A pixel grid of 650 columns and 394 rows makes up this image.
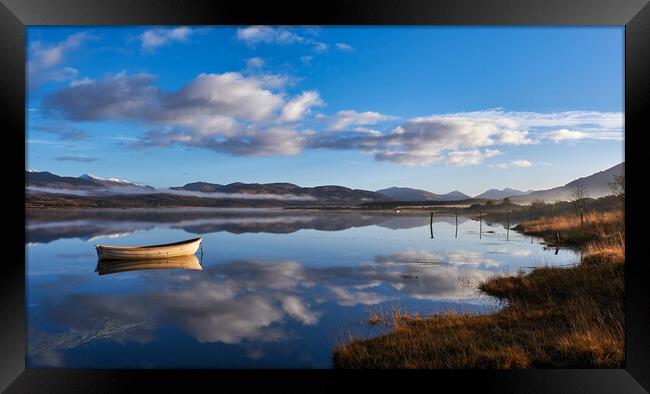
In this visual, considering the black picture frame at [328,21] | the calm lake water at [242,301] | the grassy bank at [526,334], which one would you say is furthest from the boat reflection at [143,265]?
the black picture frame at [328,21]

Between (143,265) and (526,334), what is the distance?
1374 cm

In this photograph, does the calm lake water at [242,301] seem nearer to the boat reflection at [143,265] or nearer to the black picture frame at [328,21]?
the boat reflection at [143,265]

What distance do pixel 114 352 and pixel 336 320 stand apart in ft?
12.2

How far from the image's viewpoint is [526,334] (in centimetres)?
521

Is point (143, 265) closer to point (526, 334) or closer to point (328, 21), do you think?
point (526, 334)

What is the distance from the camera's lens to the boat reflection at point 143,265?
15.0m

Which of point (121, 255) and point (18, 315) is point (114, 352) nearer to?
point (18, 315)

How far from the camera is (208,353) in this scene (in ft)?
20.8

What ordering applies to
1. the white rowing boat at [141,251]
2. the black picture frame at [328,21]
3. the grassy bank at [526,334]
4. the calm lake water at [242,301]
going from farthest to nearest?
the white rowing boat at [141,251] < the calm lake water at [242,301] < the grassy bank at [526,334] < the black picture frame at [328,21]

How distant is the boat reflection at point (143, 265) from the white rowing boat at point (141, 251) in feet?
0.72

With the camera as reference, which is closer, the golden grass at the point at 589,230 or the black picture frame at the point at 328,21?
the black picture frame at the point at 328,21

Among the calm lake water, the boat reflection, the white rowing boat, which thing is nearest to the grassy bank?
the calm lake water

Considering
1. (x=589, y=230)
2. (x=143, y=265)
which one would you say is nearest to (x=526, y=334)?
(x=143, y=265)

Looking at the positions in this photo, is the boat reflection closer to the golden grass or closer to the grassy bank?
the grassy bank
